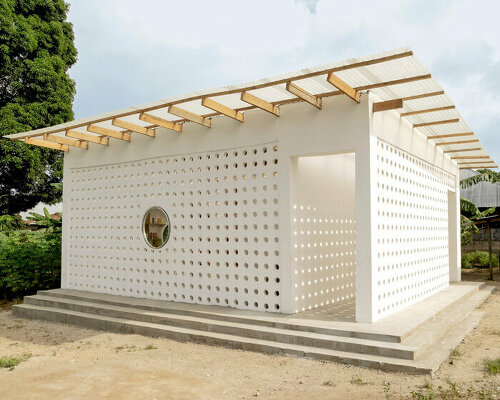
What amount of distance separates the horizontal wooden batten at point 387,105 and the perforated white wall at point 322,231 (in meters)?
1.55

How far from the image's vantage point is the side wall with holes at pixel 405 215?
6844 millimetres

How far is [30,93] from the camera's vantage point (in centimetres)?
1720

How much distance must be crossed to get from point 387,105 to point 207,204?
3.51 m

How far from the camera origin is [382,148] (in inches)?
278

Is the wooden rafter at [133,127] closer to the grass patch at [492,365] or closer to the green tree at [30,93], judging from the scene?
the grass patch at [492,365]

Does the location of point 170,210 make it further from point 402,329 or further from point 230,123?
point 402,329

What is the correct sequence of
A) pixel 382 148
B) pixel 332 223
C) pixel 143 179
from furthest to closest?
1. pixel 143 179
2. pixel 332 223
3. pixel 382 148

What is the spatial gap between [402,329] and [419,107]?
11.9 ft

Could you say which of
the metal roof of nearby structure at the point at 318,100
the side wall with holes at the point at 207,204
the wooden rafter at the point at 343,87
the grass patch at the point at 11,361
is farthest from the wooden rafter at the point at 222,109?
the grass patch at the point at 11,361

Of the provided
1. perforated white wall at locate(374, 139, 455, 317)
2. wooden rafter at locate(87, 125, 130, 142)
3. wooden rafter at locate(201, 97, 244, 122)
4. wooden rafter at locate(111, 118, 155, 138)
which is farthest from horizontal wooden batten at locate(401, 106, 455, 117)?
wooden rafter at locate(87, 125, 130, 142)

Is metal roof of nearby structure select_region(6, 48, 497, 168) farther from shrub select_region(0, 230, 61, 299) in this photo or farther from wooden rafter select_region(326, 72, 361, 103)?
shrub select_region(0, 230, 61, 299)

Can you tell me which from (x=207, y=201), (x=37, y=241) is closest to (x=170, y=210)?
(x=207, y=201)

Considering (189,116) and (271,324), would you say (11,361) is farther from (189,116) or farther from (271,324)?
(189,116)

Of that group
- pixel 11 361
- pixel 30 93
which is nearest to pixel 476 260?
pixel 11 361
